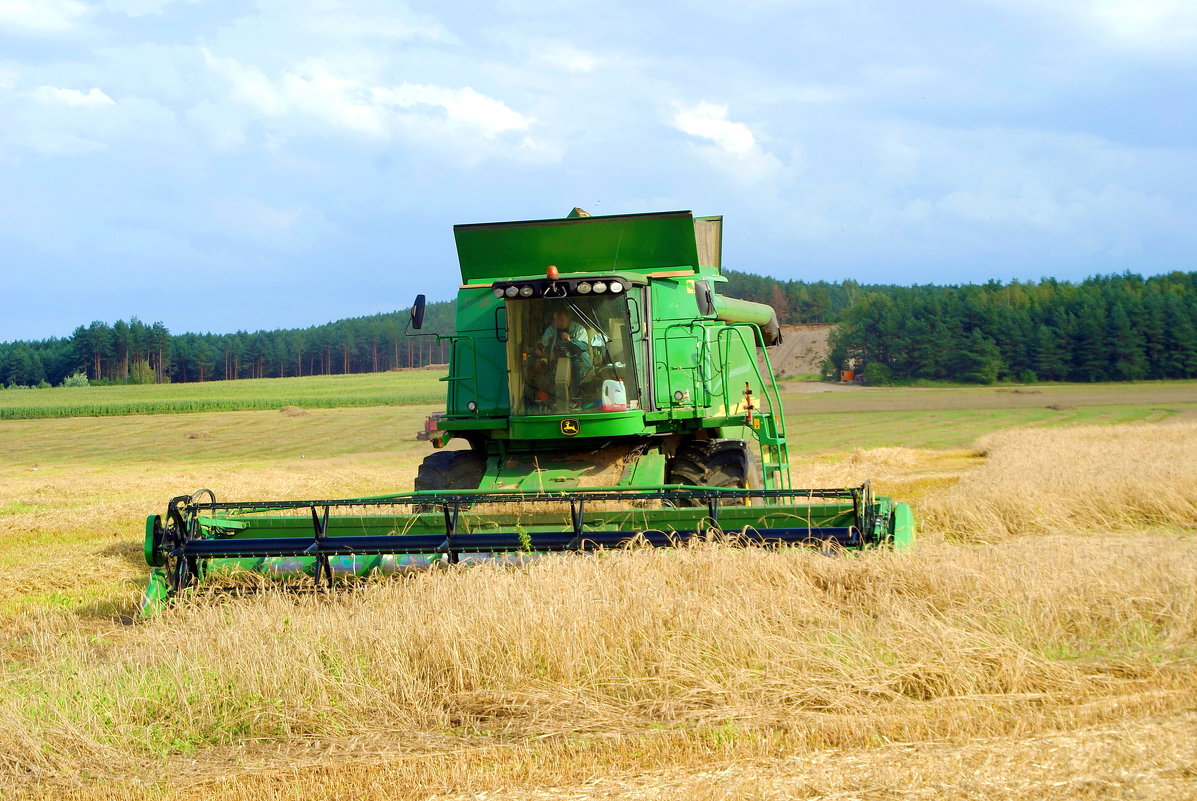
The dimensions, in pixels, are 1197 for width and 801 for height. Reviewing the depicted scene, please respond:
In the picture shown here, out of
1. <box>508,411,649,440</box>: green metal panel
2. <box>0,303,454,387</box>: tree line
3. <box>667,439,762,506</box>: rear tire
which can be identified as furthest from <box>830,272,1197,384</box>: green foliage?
<box>508,411,649,440</box>: green metal panel

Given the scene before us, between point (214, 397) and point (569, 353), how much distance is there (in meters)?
54.1

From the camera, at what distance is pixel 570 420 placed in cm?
894

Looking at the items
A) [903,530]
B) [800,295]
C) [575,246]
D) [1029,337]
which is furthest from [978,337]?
[903,530]

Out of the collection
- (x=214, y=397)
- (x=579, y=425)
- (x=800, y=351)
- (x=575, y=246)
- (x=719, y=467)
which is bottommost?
(x=719, y=467)

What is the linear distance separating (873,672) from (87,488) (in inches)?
647

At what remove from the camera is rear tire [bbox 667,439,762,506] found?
887cm

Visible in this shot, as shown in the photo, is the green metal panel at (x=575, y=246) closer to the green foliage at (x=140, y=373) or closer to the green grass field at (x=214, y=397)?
the green grass field at (x=214, y=397)

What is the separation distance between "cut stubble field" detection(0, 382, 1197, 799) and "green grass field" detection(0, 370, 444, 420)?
36.0 metres

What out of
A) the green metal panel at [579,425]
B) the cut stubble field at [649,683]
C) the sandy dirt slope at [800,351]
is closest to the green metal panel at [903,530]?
the cut stubble field at [649,683]

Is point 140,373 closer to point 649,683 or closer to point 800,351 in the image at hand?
point 800,351

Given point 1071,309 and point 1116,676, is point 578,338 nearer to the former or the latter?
point 1116,676

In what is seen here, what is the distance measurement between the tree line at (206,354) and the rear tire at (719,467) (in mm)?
71369

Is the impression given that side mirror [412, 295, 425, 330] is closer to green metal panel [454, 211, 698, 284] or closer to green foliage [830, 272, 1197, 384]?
green metal panel [454, 211, 698, 284]

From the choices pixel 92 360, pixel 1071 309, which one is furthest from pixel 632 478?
pixel 92 360
